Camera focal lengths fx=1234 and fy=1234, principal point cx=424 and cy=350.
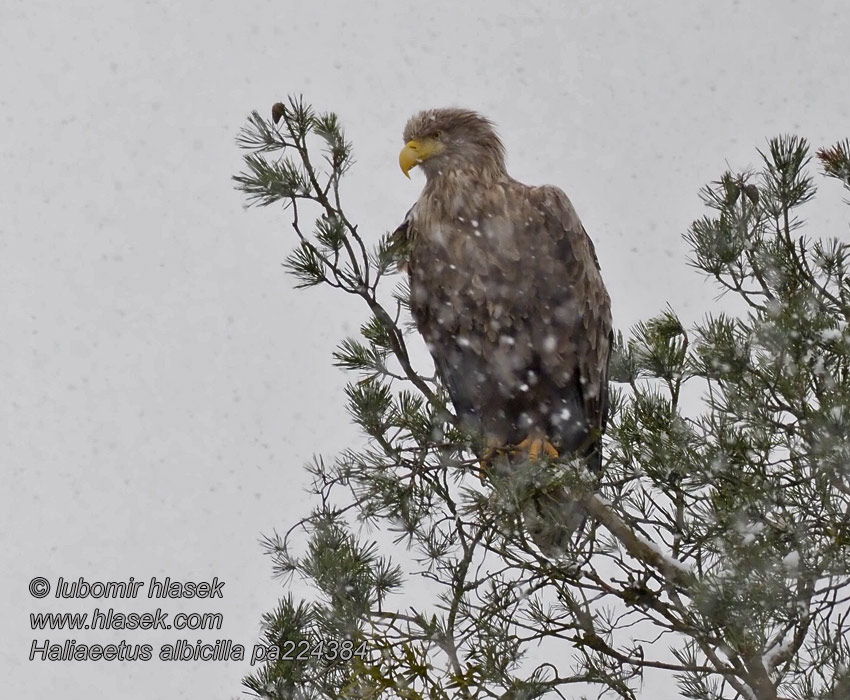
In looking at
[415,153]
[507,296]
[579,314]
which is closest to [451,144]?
[415,153]

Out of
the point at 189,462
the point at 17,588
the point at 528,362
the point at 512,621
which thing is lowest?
the point at 512,621

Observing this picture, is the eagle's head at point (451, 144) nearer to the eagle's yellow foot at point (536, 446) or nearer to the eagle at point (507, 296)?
the eagle at point (507, 296)

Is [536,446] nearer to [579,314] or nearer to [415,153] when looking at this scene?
[579,314]

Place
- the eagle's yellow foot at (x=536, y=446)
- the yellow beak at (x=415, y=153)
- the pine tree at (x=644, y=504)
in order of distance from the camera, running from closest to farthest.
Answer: the pine tree at (x=644, y=504)
the eagle's yellow foot at (x=536, y=446)
the yellow beak at (x=415, y=153)

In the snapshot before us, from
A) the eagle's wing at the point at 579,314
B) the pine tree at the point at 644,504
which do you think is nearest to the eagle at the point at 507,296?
the eagle's wing at the point at 579,314

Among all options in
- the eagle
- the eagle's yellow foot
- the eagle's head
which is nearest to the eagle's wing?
the eagle

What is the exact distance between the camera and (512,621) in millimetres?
2723

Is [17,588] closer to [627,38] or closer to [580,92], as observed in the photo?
[580,92]

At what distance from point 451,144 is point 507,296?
68 cm

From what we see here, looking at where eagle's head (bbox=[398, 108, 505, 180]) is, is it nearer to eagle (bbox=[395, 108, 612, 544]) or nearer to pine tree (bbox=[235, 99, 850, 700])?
eagle (bbox=[395, 108, 612, 544])

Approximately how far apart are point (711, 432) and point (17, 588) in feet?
94.7

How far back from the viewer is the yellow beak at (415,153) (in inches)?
172

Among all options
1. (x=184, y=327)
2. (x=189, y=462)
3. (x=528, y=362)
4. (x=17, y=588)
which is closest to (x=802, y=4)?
(x=184, y=327)

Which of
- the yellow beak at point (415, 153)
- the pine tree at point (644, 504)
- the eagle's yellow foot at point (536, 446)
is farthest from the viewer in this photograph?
the yellow beak at point (415, 153)
